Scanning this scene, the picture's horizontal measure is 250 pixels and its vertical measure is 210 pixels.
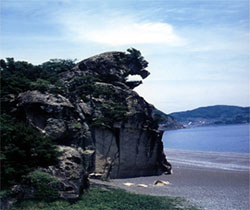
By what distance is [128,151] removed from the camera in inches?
1508

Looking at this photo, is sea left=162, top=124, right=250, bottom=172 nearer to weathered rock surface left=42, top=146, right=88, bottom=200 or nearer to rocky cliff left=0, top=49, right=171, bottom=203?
A: rocky cliff left=0, top=49, right=171, bottom=203

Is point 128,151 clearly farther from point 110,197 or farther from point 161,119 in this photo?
point 110,197

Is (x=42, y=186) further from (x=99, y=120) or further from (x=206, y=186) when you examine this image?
(x=206, y=186)

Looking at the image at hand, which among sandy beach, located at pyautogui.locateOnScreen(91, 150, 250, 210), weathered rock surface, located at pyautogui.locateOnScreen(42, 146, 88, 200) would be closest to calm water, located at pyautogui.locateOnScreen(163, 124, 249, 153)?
sandy beach, located at pyautogui.locateOnScreen(91, 150, 250, 210)

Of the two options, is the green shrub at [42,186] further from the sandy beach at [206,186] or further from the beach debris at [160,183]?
the beach debris at [160,183]

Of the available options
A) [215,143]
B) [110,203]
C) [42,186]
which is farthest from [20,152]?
[215,143]

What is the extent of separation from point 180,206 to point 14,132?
585 inches

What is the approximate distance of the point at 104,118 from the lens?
36.2 m

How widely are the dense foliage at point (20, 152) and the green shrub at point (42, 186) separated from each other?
2.33 feet

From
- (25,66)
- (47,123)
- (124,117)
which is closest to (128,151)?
(124,117)

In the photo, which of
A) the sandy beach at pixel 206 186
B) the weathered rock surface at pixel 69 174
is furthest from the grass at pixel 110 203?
the sandy beach at pixel 206 186

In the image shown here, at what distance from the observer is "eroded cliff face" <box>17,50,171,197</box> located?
30.0m

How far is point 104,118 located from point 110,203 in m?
14.5

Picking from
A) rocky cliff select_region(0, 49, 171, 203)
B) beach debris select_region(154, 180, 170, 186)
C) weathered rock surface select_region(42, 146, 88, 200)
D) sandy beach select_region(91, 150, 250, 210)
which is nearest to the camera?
weathered rock surface select_region(42, 146, 88, 200)
